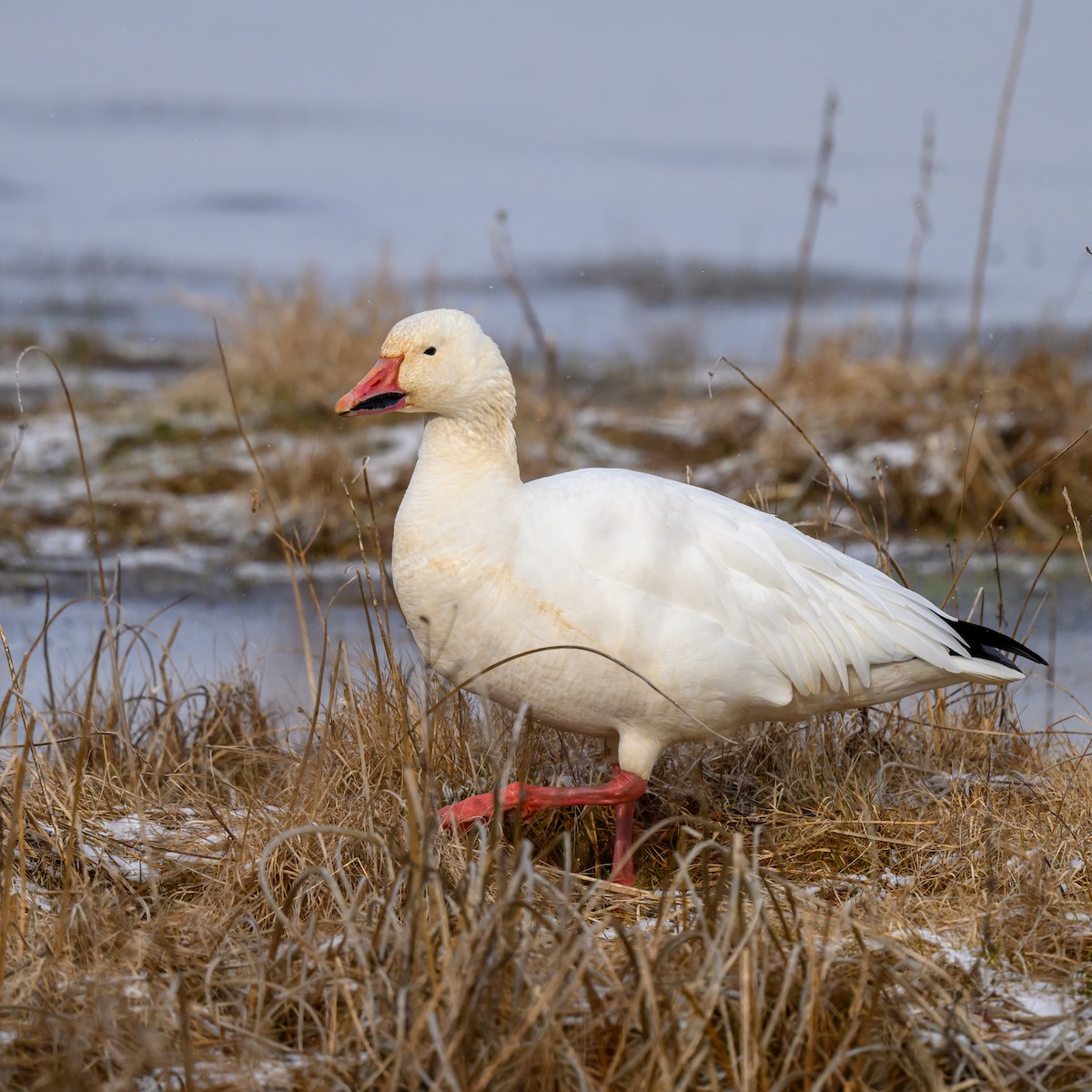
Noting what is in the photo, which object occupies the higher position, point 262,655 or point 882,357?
point 882,357

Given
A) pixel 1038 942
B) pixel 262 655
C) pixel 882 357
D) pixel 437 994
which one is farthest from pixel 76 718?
pixel 882 357

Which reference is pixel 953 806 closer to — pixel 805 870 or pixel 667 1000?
pixel 805 870

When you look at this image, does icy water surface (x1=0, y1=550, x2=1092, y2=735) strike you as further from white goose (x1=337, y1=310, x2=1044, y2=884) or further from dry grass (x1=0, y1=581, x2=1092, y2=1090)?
white goose (x1=337, y1=310, x2=1044, y2=884)

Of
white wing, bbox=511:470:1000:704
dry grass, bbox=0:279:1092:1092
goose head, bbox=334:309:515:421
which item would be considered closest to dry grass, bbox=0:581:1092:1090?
dry grass, bbox=0:279:1092:1092

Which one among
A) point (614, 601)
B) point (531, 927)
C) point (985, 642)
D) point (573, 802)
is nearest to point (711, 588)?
point (614, 601)

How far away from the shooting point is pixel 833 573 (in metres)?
3.37

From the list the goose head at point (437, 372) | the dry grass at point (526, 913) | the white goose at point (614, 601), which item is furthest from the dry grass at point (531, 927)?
the goose head at point (437, 372)

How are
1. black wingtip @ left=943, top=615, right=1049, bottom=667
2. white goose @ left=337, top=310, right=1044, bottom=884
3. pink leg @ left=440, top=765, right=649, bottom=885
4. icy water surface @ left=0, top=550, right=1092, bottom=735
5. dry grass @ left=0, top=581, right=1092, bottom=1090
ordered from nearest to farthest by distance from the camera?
1. dry grass @ left=0, top=581, right=1092, bottom=1090
2. white goose @ left=337, top=310, right=1044, bottom=884
3. pink leg @ left=440, top=765, right=649, bottom=885
4. black wingtip @ left=943, top=615, right=1049, bottom=667
5. icy water surface @ left=0, top=550, right=1092, bottom=735

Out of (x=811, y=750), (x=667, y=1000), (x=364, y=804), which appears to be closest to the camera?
(x=667, y=1000)

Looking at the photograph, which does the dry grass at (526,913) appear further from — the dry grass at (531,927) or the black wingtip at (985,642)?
the black wingtip at (985,642)

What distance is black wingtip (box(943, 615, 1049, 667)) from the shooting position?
3.37 m

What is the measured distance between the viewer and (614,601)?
3021 millimetres

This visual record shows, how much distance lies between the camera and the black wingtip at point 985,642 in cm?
337

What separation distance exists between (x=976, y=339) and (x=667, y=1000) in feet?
27.4
